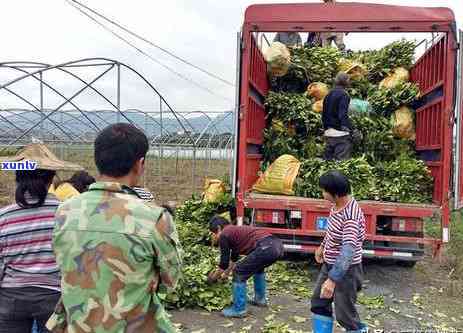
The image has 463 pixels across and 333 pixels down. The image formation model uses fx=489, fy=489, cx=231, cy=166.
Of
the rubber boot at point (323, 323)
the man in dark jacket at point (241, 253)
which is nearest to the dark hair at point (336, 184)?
the rubber boot at point (323, 323)

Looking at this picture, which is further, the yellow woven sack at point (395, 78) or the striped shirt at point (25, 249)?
the yellow woven sack at point (395, 78)

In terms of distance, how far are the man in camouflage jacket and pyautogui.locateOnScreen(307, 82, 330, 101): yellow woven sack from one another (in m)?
5.93

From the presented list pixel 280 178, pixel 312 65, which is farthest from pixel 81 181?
pixel 312 65

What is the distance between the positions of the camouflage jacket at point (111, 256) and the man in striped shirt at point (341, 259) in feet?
6.38

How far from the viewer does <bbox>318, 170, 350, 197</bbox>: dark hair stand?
365cm

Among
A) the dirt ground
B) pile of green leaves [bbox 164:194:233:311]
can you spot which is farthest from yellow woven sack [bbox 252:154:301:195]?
the dirt ground

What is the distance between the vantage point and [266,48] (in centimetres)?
764

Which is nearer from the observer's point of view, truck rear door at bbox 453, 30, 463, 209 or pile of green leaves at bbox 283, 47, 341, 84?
truck rear door at bbox 453, 30, 463, 209

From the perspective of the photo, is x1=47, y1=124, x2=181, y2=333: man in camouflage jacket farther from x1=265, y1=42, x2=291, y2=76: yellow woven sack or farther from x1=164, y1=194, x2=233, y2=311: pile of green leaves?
x1=265, y1=42, x2=291, y2=76: yellow woven sack

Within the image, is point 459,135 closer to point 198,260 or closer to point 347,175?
point 347,175

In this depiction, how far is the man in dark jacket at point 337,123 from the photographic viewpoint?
257 inches

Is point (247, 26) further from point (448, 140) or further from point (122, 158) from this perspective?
point (122, 158)

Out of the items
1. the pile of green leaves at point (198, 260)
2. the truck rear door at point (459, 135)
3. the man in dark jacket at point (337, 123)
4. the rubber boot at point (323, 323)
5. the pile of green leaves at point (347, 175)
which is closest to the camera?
the rubber boot at point (323, 323)

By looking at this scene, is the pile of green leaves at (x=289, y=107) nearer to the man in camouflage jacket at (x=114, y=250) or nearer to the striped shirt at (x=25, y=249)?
the striped shirt at (x=25, y=249)
